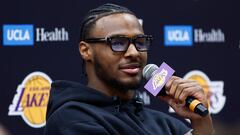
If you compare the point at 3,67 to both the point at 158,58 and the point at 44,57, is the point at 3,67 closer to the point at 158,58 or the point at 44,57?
the point at 44,57

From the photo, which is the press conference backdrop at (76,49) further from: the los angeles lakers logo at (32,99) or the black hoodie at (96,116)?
the black hoodie at (96,116)

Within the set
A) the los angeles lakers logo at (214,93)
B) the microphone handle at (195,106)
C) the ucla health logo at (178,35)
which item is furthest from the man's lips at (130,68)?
the los angeles lakers logo at (214,93)

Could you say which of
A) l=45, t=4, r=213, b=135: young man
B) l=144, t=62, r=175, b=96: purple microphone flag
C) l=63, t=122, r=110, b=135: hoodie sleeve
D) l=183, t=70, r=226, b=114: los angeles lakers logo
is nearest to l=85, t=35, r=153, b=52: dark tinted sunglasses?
l=45, t=4, r=213, b=135: young man

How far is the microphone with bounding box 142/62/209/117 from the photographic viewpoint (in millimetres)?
1410

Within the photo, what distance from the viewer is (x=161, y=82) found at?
1.50 meters

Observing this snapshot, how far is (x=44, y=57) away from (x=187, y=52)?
82 centimetres

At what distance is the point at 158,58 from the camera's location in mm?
3027

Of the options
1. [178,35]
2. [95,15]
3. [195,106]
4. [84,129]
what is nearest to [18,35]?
[178,35]

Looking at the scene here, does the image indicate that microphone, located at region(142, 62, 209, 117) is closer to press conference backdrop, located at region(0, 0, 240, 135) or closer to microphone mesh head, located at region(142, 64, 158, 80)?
microphone mesh head, located at region(142, 64, 158, 80)

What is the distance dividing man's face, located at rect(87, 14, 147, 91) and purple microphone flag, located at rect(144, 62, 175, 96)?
0.07 metres

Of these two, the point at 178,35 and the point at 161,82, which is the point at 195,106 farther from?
the point at 178,35

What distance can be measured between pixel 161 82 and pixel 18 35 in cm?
142

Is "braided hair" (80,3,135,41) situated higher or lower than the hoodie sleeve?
higher

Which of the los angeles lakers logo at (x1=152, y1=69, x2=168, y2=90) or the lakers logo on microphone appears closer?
the los angeles lakers logo at (x1=152, y1=69, x2=168, y2=90)
